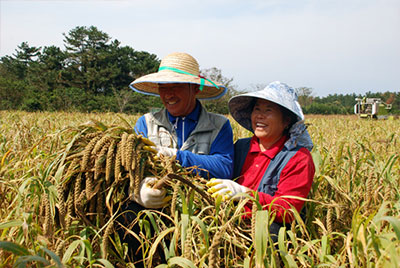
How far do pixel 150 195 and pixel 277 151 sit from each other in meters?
0.87

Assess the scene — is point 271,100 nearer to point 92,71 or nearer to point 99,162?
point 99,162

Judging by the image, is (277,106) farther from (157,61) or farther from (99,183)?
(157,61)

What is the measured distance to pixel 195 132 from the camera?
7.04 feet

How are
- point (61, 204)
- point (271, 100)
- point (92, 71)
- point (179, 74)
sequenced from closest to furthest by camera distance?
point (61, 204)
point (271, 100)
point (179, 74)
point (92, 71)

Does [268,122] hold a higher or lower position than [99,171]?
→ higher

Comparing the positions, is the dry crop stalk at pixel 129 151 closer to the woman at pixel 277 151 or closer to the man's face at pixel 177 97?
the woman at pixel 277 151

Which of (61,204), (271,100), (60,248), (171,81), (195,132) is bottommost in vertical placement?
(60,248)

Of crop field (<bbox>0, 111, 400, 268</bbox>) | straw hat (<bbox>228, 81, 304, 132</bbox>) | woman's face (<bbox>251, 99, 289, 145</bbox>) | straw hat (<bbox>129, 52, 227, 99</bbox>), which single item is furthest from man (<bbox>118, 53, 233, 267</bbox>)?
crop field (<bbox>0, 111, 400, 268</bbox>)

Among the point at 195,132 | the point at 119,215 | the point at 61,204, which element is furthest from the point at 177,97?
the point at 61,204

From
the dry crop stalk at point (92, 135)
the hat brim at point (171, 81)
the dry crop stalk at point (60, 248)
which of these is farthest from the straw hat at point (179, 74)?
the dry crop stalk at point (60, 248)

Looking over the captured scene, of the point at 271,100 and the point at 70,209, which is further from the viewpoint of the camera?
the point at 271,100

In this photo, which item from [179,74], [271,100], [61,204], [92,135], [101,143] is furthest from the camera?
[179,74]

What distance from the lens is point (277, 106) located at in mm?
1958

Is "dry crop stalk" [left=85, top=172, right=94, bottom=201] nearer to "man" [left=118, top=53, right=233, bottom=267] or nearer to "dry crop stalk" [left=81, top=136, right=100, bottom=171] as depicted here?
"dry crop stalk" [left=81, top=136, right=100, bottom=171]
